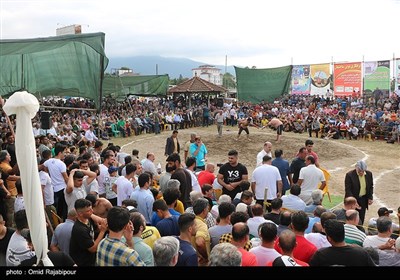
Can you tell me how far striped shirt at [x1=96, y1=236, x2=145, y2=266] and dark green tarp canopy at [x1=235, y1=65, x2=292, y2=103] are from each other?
26660mm

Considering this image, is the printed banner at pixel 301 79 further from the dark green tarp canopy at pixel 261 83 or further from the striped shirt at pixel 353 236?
the striped shirt at pixel 353 236

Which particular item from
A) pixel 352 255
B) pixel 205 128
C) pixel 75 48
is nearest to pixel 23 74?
pixel 75 48

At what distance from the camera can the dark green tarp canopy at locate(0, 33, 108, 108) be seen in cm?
1088

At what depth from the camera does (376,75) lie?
90.2ft

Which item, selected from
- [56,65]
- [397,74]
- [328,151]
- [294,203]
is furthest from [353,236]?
[397,74]

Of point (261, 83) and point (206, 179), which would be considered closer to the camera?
point (206, 179)

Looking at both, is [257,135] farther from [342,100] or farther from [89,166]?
[89,166]

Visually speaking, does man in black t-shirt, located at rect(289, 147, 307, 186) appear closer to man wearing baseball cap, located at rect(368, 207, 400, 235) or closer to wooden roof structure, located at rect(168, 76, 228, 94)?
man wearing baseball cap, located at rect(368, 207, 400, 235)

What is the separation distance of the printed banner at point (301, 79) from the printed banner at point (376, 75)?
476 centimetres

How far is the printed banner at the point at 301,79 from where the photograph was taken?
31806 mm

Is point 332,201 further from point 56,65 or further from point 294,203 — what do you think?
point 56,65

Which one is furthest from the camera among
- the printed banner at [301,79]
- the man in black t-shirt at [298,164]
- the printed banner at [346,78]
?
the printed banner at [301,79]

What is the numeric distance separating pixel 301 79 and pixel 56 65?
78.9 ft

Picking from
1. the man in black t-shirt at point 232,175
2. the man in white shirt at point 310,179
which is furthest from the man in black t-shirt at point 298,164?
the man in black t-shirt at point 232,175
